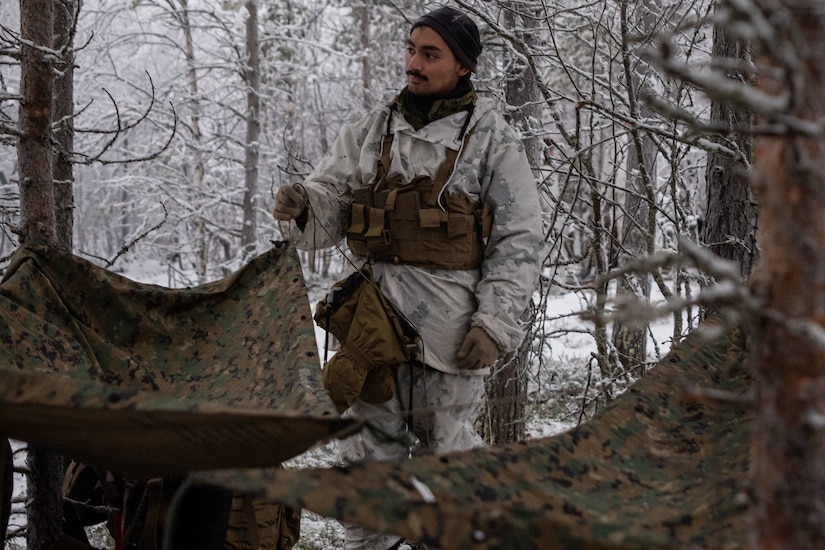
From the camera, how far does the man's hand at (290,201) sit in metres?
3.16

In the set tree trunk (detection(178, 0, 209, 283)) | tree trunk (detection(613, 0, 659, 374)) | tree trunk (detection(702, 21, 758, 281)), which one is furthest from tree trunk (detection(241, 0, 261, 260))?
tree trunk (detection(702, 21, 758, 281))

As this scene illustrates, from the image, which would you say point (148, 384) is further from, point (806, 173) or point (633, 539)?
point (806, 173)

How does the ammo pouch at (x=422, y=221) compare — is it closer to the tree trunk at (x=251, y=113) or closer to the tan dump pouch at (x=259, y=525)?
the tan dump pouch at (x=259, y=525)

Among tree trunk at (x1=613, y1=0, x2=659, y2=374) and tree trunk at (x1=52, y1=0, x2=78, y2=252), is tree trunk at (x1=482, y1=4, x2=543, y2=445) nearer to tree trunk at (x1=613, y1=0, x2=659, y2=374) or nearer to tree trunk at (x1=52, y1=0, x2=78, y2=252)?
tree trunk at (x1=613, y1=0, x2=659, y2=374)

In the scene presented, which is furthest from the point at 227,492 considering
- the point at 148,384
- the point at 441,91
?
the point at 441,91

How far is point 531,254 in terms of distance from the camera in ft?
10.7

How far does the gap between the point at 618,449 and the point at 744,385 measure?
1.80 ft

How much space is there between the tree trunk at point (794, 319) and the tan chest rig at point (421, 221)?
6.60 ft

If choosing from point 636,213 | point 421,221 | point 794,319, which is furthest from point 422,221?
point 794,319

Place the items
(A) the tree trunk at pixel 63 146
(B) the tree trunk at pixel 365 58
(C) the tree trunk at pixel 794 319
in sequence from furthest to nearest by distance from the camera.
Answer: (B) the tree trunk at pixel 365 58
(A) the tree trunk at pixel 63 146
(C) the tree trunk at pixel 794 319

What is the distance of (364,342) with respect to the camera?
10.3 ft

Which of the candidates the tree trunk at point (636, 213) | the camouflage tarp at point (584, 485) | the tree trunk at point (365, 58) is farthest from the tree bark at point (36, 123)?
the tree trunk at point (365, 58)

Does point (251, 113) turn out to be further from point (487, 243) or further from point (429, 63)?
point (487, 243)

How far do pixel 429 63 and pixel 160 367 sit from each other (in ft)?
5.37
